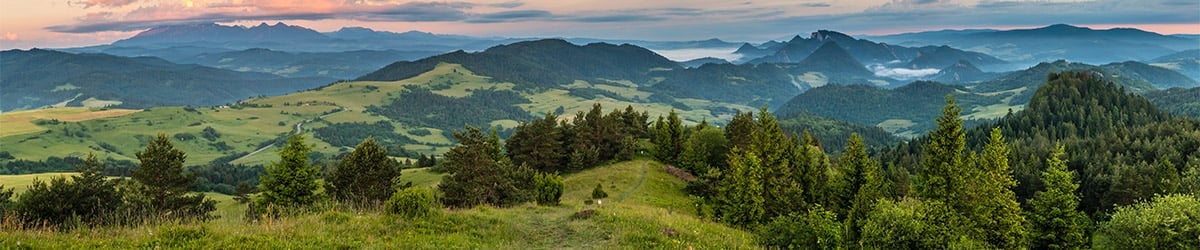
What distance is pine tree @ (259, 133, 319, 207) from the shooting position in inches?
1781

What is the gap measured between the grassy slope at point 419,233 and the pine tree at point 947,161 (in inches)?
735

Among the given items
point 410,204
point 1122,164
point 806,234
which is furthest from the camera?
point 1122,164

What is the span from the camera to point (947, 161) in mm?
39438

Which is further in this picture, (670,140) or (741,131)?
(670,140)

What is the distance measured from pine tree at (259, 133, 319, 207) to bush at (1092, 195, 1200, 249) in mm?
58585

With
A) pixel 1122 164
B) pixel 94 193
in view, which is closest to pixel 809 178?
pixel 94 193

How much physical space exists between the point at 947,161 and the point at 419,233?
33.6m

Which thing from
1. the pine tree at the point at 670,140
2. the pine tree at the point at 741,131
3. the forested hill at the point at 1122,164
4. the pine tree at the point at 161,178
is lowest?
the forested hill at the point at 1122,164

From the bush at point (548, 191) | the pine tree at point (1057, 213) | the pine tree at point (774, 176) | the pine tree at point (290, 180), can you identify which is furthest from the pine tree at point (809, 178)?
the pine tree at point (290, 180)

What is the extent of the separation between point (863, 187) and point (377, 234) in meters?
45.0

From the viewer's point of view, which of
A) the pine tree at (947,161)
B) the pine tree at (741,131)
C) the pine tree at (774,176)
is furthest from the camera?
the pine tree at (741,131)

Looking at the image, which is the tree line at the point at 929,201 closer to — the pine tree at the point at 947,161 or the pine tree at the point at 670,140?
the pine tree at the point at 947,161

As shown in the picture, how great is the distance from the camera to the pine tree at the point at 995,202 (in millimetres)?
39969

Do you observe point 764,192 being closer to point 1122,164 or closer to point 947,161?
point 947,161
